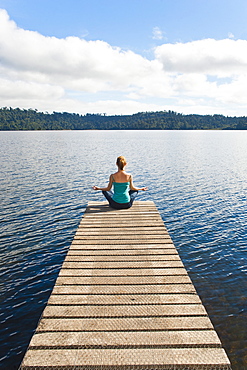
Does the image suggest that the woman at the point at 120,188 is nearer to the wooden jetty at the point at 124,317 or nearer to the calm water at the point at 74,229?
the calm water at the point at 74,229

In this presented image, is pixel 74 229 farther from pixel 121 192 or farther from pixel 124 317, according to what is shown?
pixel 124 317

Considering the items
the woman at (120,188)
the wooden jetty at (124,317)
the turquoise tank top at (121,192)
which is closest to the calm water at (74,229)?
the wooden jetty at (124,317)

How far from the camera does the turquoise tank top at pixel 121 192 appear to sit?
36.5ft

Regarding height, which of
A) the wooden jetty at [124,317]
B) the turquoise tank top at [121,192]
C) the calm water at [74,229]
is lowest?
the calm water at [74,229]

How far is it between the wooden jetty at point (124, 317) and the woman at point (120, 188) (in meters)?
3.66

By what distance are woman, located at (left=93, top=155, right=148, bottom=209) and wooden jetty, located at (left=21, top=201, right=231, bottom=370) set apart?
3.66 meters

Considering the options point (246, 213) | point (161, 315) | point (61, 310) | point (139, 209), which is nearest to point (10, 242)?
point (139, 209)

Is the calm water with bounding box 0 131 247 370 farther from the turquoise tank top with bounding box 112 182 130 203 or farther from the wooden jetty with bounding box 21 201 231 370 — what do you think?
the turquoise tank top with bounding box 112 182 130 203

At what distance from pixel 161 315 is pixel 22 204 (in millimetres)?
15455

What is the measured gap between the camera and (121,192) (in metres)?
11.4

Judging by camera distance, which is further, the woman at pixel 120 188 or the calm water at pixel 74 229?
the woman at pixel 120 188

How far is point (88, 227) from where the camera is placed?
9.55 metres

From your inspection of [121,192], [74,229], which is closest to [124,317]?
[121,192]

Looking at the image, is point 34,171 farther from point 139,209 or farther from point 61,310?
point 61,310
